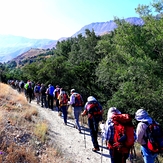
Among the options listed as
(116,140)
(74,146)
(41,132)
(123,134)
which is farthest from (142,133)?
(41,132)

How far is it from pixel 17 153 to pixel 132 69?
988 cm

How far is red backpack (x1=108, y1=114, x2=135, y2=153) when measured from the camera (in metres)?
4.59

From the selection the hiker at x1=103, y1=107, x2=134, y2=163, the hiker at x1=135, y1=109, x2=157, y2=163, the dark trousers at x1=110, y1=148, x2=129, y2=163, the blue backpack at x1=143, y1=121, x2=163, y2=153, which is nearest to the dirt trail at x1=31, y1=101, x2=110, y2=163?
the dark trousers at x1=110, y1=148, x2=129, y2=163

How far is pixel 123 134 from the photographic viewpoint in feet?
15.0

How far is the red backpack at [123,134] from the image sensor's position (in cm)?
459

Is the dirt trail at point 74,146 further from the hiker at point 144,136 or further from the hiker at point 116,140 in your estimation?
the hiker at point 144,136

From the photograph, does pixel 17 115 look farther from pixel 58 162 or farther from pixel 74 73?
pixel 74 73

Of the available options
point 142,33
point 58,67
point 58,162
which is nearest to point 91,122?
point 58,162

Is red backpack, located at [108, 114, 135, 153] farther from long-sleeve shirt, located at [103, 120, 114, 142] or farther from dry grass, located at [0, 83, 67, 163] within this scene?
dry grass, located at [0, 83, 67, 163]

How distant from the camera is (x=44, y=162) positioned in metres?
5.91

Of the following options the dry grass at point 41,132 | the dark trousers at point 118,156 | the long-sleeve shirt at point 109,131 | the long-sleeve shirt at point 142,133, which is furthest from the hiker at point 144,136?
the dry grass at point 41,132

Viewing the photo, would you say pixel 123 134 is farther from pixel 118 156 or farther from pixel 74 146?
pixel 74 146

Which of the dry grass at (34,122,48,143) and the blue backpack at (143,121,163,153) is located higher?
the blue backpack at (143,121,163,153)

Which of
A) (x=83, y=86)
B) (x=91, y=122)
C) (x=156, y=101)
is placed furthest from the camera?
(x=83, y=86)
